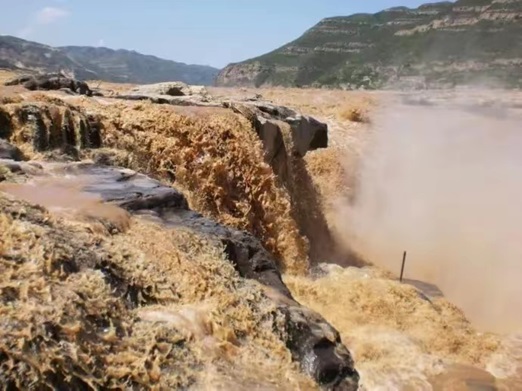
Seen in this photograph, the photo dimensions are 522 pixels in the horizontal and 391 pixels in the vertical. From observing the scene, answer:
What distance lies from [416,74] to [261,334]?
7416cm

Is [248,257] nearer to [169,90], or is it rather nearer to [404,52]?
[169,90]

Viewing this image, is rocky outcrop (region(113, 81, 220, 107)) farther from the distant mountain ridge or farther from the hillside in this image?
the distant mountain ridge

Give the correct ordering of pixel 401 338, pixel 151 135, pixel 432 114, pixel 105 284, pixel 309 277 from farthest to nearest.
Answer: pixel 432 114
pixel 309 277
pixel 151 135
pixel 401 338
pixel 105 284

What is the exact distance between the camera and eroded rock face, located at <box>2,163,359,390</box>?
5141mm

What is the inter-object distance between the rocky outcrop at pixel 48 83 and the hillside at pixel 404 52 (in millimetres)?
51976

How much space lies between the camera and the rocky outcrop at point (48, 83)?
33.0 feet

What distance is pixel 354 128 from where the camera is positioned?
22.3 m

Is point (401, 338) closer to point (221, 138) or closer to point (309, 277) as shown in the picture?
point (309, 277)

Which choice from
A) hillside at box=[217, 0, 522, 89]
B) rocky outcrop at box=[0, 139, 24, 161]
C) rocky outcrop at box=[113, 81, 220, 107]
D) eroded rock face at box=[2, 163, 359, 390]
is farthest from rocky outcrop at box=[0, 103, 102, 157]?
hillside at box=[217, 0, 522, 89]

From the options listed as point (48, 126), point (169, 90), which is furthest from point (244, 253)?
point (169, 90)

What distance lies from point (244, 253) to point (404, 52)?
275 ft

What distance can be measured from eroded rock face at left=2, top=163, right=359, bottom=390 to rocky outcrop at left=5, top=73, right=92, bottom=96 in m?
3.73

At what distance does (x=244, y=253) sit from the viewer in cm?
603

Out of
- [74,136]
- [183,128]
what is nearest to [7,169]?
[74,136]
